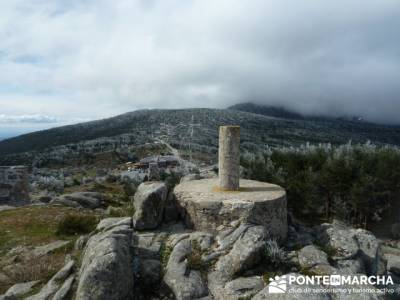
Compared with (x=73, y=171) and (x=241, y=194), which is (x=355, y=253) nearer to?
(x=241, y=194)

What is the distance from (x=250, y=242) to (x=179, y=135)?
147129mm

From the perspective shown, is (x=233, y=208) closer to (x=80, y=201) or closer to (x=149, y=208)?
(x=149, y=208)

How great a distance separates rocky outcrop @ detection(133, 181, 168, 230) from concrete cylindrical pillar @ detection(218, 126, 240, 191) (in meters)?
3.51

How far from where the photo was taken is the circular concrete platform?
17562mm

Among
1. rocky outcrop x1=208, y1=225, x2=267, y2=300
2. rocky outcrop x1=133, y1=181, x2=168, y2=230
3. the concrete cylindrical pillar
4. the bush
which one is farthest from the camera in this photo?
the bush

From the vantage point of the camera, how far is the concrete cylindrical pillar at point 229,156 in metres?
20.0

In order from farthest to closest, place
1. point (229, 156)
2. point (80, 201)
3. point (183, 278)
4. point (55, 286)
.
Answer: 1. point (80, 201)
2. point (229, 156)
3. point (55, 286)
4. point (183, 278)

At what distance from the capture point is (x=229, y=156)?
790 inches

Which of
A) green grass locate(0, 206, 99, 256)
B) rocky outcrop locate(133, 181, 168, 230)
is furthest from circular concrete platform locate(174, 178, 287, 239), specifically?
green grass locate(0, 206, 99, 256)

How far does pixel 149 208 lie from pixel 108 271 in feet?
19.0

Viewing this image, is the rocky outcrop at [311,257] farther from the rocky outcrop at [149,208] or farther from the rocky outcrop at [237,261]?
the rocky outcrop at [149,208]

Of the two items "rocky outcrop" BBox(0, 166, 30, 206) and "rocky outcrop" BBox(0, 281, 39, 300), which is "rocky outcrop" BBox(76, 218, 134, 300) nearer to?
"rocky outcrop" BBox(0, 281, 39, 300)

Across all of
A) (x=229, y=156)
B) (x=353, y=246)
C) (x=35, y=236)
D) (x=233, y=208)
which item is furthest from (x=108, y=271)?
(x=35, y=236)

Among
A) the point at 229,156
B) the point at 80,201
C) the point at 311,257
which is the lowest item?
the point at 80,201
